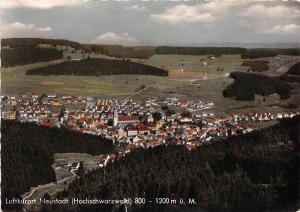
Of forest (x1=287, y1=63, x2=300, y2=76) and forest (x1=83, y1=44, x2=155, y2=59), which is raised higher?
forest (x1=83, y1=44, x2=155, y2=59)

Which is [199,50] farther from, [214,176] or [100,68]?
[214,176]

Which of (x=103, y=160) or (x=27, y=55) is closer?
(x=103, y=160)

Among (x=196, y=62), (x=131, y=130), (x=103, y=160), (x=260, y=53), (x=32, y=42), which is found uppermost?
(x=32, y=42)

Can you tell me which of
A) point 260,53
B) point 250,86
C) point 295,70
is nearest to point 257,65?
point 260,53

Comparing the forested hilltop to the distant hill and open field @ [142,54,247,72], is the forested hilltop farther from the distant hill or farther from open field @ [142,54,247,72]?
the distant hill

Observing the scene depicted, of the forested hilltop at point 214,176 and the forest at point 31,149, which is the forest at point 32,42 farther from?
the forested hilltop at point 214,176

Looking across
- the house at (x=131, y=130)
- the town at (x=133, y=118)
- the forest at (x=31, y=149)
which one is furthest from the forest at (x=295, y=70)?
the forest at (x=31, y=149)

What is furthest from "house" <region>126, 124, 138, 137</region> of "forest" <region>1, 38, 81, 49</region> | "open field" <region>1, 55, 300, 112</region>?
"forest" <region>1, 38, 81, 49</region>
